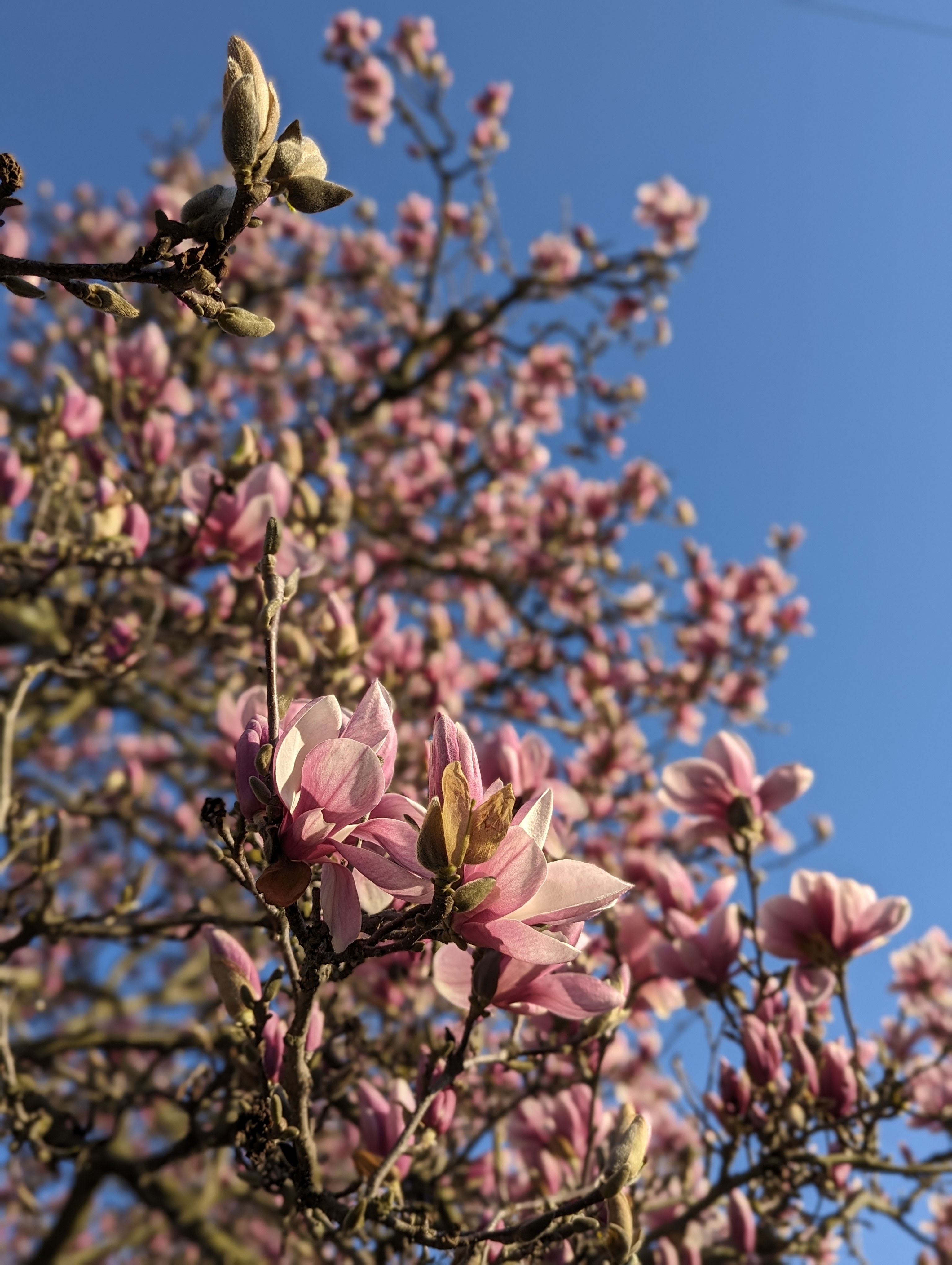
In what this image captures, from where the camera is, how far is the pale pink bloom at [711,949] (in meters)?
1.69

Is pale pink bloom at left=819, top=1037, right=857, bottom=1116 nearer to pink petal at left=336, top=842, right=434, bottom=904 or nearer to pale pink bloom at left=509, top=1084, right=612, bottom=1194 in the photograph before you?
pale pink bloom at left=509, top=1084, right=612, bottom=1194

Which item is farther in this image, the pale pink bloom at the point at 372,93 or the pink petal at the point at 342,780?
the pale pink bloom at the point at 372,93

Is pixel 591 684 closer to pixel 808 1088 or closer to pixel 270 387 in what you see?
pixel 808 1088

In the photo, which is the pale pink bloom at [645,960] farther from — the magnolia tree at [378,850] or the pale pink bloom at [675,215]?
the pale pink bloom at [675,215]

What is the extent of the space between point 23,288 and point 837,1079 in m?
1.85

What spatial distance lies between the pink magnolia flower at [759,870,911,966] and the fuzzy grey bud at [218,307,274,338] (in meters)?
1.38

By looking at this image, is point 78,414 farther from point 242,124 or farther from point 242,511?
point 242,124

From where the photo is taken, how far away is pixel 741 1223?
178 cm

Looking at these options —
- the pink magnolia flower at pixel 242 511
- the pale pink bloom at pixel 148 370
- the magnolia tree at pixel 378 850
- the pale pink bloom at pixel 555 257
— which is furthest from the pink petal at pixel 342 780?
the pale pink bloom at pixel 555 257

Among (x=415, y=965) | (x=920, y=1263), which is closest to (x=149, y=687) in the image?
(x=415, y=965)

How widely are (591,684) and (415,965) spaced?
263 cm

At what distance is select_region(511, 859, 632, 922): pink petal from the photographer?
2.84 ft

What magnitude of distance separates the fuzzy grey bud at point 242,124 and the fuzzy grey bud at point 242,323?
0.42 ft

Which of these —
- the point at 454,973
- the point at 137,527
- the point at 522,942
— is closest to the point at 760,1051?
the point at 454,973
